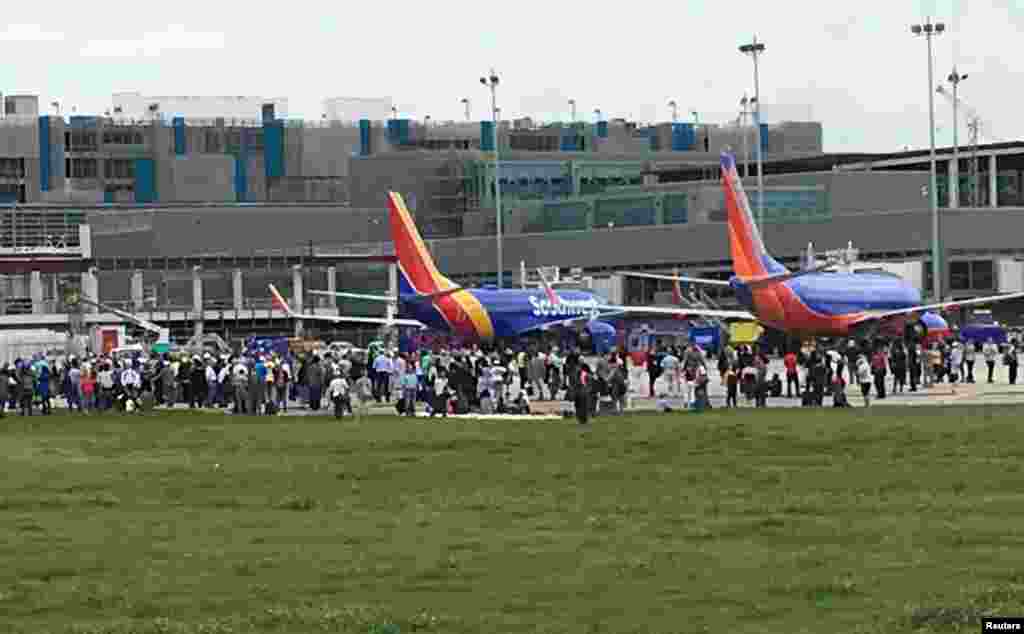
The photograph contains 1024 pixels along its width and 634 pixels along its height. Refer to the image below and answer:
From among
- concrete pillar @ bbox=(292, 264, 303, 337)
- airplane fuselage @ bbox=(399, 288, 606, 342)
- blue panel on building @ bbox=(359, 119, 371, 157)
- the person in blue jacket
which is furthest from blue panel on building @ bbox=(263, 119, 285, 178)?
the person in blue jacket

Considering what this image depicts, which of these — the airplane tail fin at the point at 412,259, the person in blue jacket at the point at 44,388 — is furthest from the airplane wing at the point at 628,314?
the person in blue jacket at the point at 44,388

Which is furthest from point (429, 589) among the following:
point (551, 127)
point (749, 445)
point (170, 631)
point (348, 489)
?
point (551, 127)

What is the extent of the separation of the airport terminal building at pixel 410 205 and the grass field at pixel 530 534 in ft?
260

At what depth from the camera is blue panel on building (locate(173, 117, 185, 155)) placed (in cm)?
17812

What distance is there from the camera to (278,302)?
117 m

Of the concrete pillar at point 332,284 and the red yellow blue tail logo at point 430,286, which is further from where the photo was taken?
the concrete pillar at point 332,284

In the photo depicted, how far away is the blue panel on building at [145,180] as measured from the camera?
573ft

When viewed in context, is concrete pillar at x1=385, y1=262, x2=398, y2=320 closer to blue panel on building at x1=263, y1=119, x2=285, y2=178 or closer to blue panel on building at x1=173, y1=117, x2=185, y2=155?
blue panel on building at x1=263, y1=119, x2=285, y2=178

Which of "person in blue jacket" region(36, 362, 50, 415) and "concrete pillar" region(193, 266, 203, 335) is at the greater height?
"concrete pillar" region(193, 266, 203, 335)

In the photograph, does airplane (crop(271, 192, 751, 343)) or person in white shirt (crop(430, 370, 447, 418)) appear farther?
airplane (crop(271, 192, 751, 343))

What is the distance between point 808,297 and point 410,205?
79.8 m

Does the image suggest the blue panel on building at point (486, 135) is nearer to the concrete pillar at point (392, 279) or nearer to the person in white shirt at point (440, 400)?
the concrete pillar at point (392, 279)

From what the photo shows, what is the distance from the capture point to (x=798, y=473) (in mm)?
34219

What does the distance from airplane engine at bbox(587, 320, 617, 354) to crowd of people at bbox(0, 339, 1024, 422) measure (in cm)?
2532
